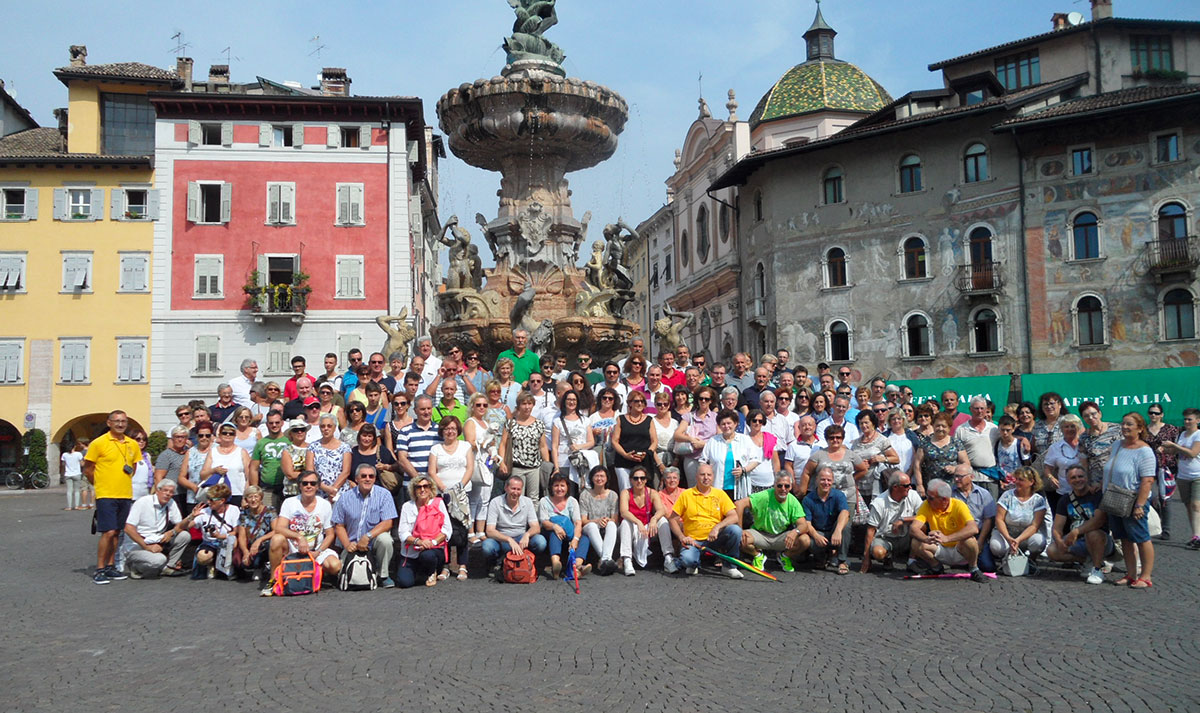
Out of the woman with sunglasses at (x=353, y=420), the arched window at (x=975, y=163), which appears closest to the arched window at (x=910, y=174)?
the arched window at (x=975, y=163)

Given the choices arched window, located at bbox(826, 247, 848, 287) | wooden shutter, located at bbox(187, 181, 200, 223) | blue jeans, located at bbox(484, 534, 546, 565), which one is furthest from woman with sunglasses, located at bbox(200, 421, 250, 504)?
wooden shutter, located at bbox(187, 181, 200, 223)

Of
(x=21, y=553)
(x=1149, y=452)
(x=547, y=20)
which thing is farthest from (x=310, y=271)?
(x=1149, y=452)

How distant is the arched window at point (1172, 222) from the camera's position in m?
31.0

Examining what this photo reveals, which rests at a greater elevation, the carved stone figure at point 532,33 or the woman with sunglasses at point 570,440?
the carved stone figure at point 532,33

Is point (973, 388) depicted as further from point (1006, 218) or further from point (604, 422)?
point (604, 422)

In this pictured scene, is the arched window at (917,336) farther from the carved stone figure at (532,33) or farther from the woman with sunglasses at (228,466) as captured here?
the woman with sunglasses at (228,466)

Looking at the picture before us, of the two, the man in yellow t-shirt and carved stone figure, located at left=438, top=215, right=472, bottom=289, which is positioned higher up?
carved stone figure, located at left=438, top=215, right=472, bottom=289

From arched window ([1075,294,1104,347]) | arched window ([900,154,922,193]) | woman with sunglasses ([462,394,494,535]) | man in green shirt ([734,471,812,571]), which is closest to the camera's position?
man in green shirt ([734,471,812,571])

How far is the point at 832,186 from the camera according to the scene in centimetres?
3772

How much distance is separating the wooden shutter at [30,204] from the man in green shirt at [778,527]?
37215mm

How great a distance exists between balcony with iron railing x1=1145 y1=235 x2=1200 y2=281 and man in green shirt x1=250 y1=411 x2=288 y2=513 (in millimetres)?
29040

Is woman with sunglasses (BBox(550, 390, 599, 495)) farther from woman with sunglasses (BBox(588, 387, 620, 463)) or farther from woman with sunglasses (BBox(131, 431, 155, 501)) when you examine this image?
woman with sunglasses (BBox(131, 431, 155, 501))

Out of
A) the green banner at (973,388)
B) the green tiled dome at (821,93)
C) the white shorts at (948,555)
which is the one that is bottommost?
the white shorts at (948,555)

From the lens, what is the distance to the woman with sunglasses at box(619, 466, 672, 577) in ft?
32.6
